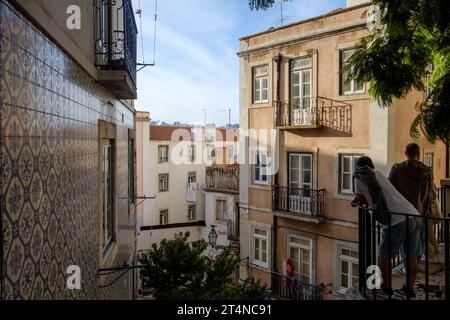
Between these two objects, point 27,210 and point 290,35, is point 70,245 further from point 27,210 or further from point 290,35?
point 290,35

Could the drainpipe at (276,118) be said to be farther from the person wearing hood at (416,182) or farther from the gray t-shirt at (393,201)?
the gray t-shirt at (393,201)

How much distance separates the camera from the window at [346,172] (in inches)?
555

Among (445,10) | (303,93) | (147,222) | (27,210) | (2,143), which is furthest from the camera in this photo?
(147,222)

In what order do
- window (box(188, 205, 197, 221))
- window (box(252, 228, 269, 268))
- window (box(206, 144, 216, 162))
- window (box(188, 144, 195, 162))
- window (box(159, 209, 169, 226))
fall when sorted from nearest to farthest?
window (box(252, 228, 269, 268)) → window (box(159, 209, 169, 226)) → window (box(188, 205, 197, 221)) → window (box(188, 144, 195, 162)) → window (box(206, 144, 216, 162))

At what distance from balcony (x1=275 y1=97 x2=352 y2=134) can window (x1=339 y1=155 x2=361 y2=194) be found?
0.96m

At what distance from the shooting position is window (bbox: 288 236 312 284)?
15.5m

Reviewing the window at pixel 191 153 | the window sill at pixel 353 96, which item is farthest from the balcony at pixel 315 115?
the window at pixel 191 153

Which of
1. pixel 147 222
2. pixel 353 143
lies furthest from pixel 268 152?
pixel 147 222

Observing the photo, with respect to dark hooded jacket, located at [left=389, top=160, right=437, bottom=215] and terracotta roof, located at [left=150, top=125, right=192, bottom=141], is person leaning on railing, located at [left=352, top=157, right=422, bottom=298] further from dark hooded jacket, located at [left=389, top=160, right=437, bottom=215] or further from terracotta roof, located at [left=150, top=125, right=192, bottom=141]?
terracotta roof, located at [left=150, top=125, right=192, bottom=141]

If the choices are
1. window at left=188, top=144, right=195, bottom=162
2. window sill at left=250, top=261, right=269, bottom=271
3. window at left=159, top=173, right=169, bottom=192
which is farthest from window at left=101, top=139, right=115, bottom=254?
window at left=188, top=144, right=195, bottom=162

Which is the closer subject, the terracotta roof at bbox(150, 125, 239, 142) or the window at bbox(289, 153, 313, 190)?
the window at bbox(289, 153, 313, 190)

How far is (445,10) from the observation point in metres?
3.27

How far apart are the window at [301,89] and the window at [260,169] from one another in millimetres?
2237

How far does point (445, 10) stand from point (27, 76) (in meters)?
3.21
